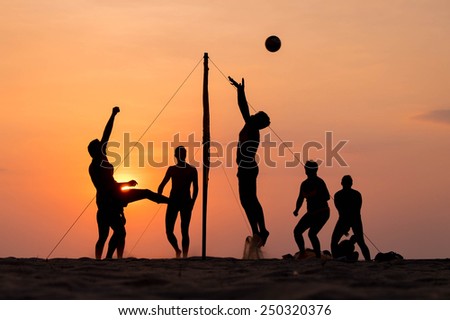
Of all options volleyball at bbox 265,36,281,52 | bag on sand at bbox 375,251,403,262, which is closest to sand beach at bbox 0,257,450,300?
bag on sand at bbox 375,251,403,262

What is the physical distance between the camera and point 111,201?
1452 centimetres

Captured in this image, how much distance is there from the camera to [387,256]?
1412cm

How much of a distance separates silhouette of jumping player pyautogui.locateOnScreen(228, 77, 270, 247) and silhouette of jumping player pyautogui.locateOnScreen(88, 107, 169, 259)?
1.56m

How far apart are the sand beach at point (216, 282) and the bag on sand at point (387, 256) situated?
289 cm

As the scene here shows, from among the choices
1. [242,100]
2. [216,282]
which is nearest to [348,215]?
[242,100]

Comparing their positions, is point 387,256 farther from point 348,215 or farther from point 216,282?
point 216,282

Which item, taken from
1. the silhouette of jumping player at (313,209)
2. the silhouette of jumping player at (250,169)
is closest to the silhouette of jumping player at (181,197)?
the silhouette of jumping player at (250,169)

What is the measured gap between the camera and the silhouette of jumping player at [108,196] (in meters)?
14.3

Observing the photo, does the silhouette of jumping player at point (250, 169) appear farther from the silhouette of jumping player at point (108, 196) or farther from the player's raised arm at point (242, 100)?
the silhouette of jumping player at point (108, 196)

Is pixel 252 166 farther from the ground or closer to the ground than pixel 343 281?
farther from the ground
